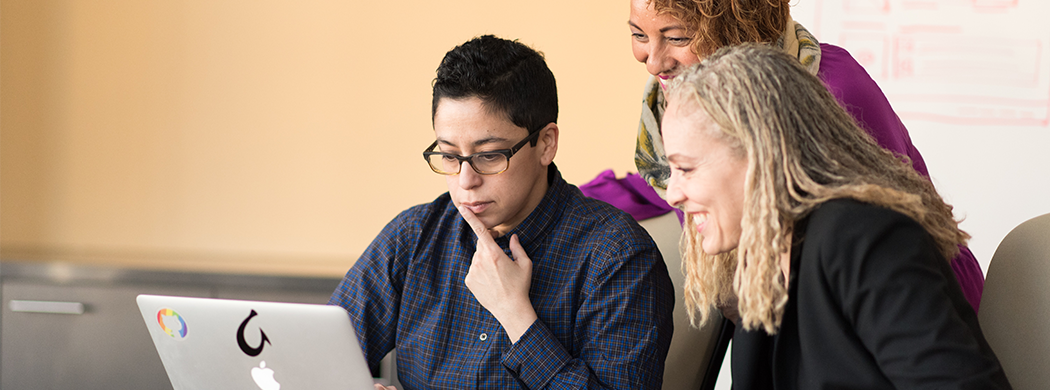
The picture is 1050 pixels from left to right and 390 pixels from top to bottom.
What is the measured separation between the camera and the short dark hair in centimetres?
121

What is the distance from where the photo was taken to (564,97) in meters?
2.27

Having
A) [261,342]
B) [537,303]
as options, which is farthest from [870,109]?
[261,342]

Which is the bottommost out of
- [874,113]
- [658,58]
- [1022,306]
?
[1022,306]

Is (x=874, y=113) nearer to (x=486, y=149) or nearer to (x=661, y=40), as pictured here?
(x=661, y=40)

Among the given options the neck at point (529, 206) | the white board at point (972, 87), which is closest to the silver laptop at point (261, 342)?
the neck at point (529, 206)

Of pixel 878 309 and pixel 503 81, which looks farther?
pixel 503 81

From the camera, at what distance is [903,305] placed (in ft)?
2.56

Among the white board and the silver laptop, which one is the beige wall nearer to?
the white board

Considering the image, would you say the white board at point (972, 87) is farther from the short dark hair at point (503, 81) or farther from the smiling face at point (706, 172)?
the smiling face at point (706, 172)

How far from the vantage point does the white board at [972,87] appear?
190cm

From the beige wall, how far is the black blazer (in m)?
1.42

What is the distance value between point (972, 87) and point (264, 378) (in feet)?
5.70

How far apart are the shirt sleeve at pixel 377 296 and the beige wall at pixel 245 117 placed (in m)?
0.94

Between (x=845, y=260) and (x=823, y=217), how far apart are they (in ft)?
0.18
